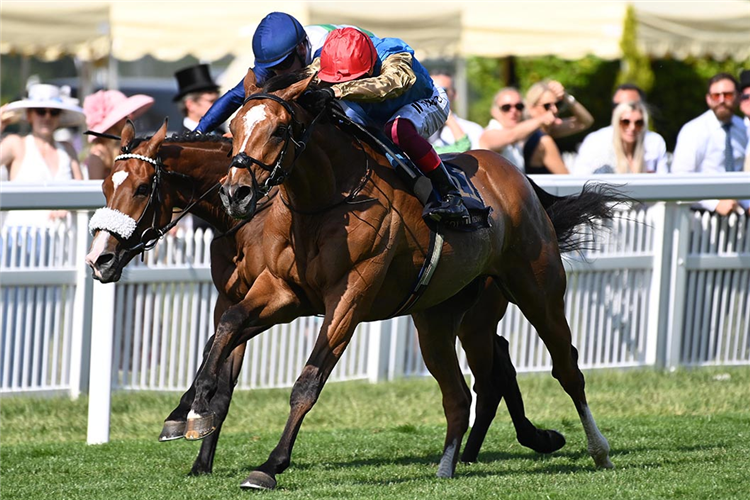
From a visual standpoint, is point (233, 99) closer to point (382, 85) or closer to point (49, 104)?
point (382, 85)

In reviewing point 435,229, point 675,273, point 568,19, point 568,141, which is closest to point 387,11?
point 568,19

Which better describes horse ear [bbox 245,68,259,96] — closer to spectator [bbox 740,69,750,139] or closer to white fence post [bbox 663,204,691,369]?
white fence post [bbox 663,204,691,369]

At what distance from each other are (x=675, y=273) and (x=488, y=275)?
3.43m

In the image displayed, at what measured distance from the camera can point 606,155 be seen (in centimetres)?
947

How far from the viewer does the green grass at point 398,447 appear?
5.34m

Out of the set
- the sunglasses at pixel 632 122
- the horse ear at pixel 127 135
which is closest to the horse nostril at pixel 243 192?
the horse ear at pixel 127 135

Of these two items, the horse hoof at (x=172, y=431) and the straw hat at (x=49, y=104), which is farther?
the straw hat at (x=49, y=104)

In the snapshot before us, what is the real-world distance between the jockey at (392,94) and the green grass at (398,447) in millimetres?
1369

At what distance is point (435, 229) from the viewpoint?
5.63 metres

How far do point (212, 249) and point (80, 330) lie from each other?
6.67 ft

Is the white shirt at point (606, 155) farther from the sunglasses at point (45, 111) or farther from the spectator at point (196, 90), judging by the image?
the sunglasses at point (45, 111)

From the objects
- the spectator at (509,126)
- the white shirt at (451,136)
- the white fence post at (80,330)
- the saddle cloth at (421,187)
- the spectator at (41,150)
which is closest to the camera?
the saddle cloth at (421,187)

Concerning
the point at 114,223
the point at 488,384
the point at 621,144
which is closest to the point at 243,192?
the point at 114,223

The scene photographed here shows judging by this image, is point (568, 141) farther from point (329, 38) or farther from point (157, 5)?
point (329, 38)
